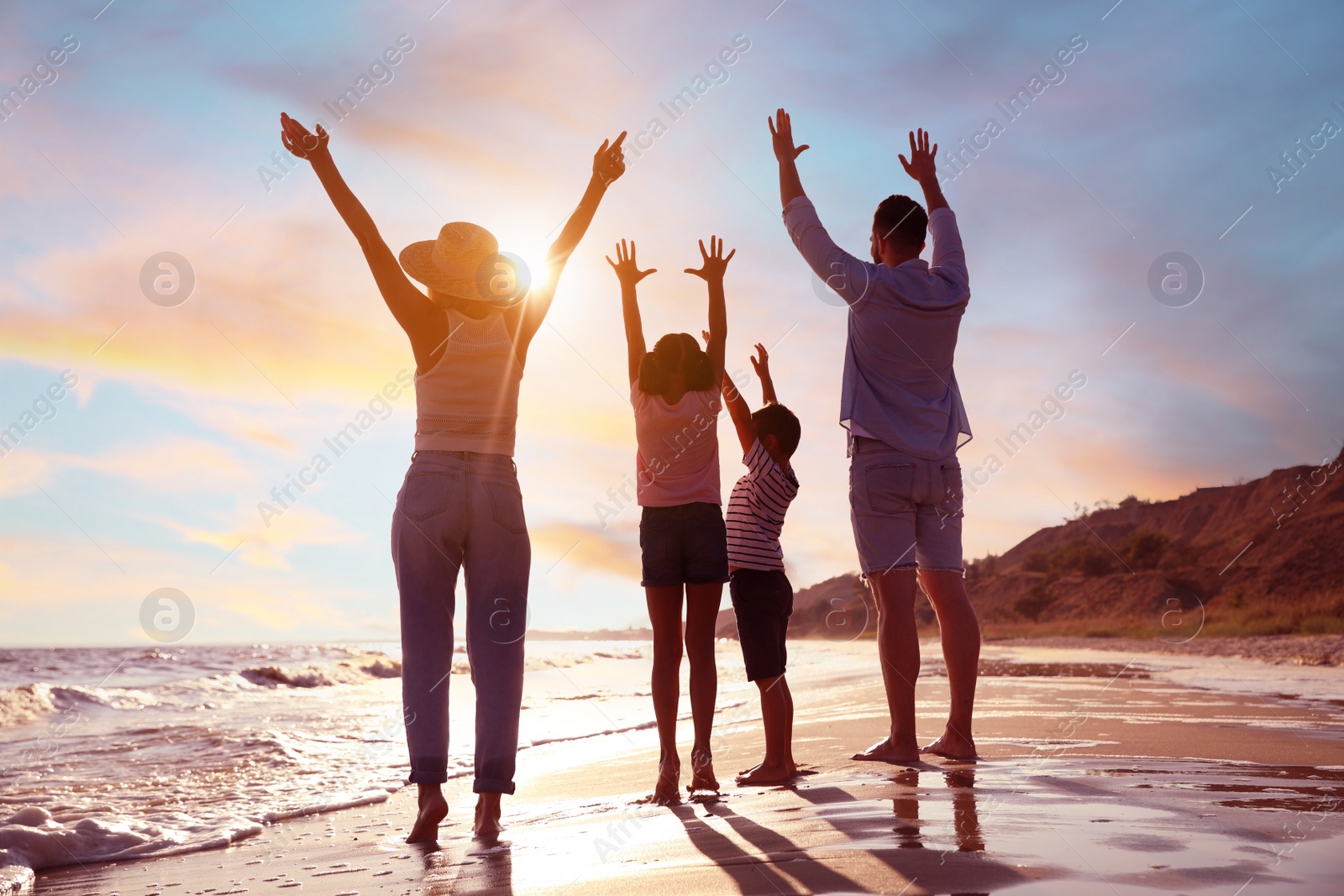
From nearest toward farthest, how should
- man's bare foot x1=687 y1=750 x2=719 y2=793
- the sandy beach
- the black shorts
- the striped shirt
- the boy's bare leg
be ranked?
1. the sandy beach
2. man's bare foot x1=687 y1=750 x2=719 y2=793
3. the boy's bare leg
4. the black shorts
5. the striped shirt

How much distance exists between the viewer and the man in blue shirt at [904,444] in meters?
3.64

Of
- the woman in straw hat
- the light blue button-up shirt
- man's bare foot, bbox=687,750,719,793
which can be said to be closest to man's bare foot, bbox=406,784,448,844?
the woman in straw hat

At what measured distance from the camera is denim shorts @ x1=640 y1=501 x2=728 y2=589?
367 cm

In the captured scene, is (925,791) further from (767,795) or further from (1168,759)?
(1168,759)

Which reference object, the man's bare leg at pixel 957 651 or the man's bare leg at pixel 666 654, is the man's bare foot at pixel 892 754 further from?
the man's bare leg at pixel 666 654

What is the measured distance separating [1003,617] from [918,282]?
4881cm

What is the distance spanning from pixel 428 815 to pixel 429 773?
133 millimetres

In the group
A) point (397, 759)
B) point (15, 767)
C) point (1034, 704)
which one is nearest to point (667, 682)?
point (397, 759)

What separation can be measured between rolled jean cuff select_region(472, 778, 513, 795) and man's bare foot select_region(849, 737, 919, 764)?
148 centimetres

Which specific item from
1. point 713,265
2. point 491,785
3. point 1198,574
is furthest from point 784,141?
→ point 1198,574

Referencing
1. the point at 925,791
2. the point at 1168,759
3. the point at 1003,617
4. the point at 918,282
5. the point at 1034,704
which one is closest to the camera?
the point at 925,791

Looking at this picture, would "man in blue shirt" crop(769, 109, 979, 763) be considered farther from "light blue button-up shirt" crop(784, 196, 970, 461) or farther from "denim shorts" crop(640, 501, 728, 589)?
"denim shorts" crop(640, 501, 728, 589)

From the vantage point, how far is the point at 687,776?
14.0ft

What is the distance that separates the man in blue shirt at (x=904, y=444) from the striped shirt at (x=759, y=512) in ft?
1.11
